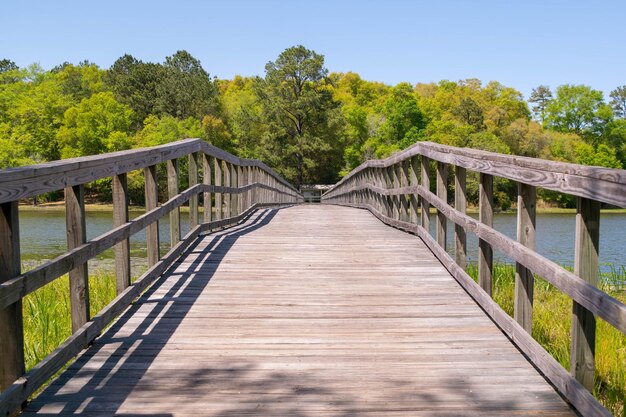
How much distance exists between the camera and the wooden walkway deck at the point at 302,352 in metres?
3.04

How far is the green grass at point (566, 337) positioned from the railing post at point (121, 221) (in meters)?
3.40

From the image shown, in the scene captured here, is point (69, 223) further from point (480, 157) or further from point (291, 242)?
point (291, 242)

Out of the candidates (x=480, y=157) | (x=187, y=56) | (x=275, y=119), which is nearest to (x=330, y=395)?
(x=480, y=157)

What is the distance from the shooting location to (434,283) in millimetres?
5570

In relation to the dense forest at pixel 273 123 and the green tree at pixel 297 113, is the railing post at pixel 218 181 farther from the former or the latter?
the green tree at pixel 297 113

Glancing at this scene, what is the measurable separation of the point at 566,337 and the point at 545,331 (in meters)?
0.40

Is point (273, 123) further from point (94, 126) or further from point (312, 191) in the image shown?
point (94, 126)

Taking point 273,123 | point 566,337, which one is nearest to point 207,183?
point 566,337

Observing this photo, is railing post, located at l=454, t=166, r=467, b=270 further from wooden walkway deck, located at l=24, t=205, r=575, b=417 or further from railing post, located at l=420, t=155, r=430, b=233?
railing post, located at l=420, t=155, r=430, b=233

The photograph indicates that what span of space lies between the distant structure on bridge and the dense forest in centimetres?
131

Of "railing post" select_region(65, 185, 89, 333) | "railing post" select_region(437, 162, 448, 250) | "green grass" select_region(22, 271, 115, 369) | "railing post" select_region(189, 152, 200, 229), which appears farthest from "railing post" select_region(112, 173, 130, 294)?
"railing post" select_region(437, 162, 448, 250)

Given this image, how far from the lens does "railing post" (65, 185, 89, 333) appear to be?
3.71m

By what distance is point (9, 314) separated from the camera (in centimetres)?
284

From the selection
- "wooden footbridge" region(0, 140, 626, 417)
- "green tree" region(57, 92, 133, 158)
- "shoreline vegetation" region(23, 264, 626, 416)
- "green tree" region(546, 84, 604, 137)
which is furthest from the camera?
"green tree" region(546, 84, 604, 137)
